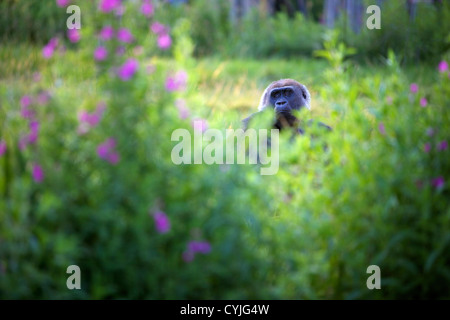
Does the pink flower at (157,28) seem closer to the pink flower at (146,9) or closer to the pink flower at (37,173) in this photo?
the pink flower at (146,9)

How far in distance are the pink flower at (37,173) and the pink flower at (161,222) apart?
0.49 metres

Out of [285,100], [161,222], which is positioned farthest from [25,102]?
[285,100]

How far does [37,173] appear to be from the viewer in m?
2.40

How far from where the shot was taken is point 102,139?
250 centimetres

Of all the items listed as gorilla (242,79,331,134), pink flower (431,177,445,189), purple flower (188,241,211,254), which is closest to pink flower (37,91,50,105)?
purple flower (188,241,211,254)

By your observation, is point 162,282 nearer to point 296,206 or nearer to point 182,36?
point 296,206

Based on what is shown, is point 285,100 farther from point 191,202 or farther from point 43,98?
point 43,98

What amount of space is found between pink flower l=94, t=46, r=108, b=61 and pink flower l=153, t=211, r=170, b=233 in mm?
724

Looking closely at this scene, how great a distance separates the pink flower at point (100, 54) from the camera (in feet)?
8.38

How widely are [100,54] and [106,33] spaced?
0.10 metres

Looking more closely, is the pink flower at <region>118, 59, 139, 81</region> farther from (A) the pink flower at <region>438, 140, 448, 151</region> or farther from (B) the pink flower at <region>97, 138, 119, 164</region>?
(A) the pink flower at <region>438, 140, 448, 151</region>

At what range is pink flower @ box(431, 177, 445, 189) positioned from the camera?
9.06 feet

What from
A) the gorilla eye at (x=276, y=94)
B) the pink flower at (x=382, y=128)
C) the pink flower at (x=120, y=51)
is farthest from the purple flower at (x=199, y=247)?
the gorilla eye at (x=276, y=94)
